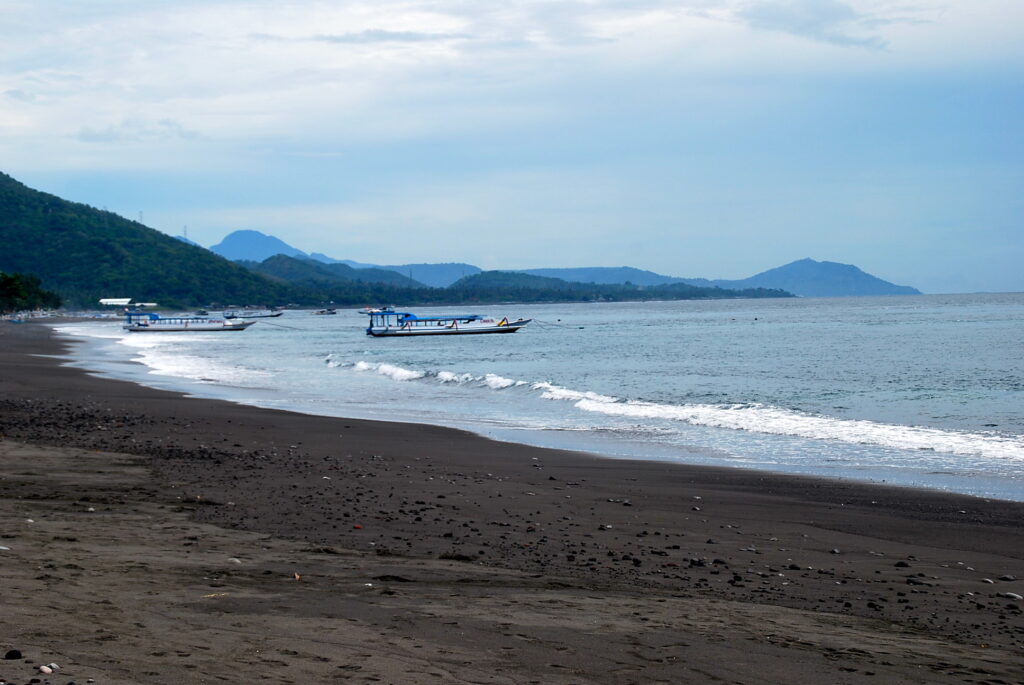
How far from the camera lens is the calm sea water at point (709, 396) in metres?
16.9

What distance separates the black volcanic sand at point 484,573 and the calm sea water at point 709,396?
3433mm

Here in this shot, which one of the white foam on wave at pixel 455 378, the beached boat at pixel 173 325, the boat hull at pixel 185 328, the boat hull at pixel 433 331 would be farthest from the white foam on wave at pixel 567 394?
the boat hull at pixel 185 328

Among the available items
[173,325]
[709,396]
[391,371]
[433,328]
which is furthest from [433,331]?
[709,396]

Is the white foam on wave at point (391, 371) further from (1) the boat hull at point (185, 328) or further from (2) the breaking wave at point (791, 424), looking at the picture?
(1) the boat hull at point (185, 328)

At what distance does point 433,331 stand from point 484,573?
282 ft

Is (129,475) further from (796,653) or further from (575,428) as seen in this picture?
(575,428)

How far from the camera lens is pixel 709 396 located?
1109 inches

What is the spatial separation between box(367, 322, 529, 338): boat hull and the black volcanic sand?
76.0 meters

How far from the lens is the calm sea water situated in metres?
16.9

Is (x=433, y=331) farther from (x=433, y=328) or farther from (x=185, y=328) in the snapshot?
(x=185, y=328)

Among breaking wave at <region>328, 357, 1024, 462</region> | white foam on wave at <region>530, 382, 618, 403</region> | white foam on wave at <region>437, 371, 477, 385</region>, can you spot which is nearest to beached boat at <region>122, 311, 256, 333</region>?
white foam on wave at <region>437, 371, 477, 385</region>

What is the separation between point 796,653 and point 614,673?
4.07ft

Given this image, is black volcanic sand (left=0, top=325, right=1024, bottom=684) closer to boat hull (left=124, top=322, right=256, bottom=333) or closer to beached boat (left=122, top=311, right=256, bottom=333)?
boat hull (left=124, top=322, right=256, bottom=333)

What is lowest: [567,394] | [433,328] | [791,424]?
[567,394]
